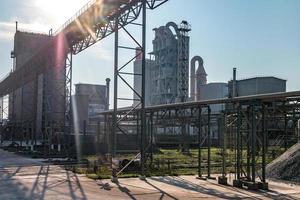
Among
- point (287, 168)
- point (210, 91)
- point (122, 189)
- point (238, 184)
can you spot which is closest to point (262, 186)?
point (238, 184)

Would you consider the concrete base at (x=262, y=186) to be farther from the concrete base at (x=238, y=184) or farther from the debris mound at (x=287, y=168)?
the debris mound at (x=287, y=168)

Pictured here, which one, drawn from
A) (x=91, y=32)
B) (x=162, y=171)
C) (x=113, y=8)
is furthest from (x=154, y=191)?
(x=91, y=32)

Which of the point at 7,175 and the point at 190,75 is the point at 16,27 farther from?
the point at 7,175

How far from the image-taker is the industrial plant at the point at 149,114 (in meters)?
18.7

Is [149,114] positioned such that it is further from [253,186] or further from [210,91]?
[210,91]

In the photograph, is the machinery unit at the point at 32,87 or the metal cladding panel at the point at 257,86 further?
the metal cladding panel at the point at 257,86

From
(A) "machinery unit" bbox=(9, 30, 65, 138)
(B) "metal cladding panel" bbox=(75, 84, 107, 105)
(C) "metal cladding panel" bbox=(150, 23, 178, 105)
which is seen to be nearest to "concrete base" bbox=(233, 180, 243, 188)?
(A) "machinery unit" bbox=(9, 30, 65, 138)

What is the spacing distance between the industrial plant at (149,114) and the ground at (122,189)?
85cm

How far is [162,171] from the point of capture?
21922 mm

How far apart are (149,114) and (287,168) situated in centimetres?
900

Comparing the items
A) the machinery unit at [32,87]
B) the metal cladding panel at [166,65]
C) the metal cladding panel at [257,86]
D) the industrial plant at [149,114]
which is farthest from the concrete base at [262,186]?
the metal cladding panel at [166,65]

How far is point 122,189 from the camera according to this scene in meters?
15.6

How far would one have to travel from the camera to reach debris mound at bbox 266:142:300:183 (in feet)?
63.1

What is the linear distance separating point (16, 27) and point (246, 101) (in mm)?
46656
